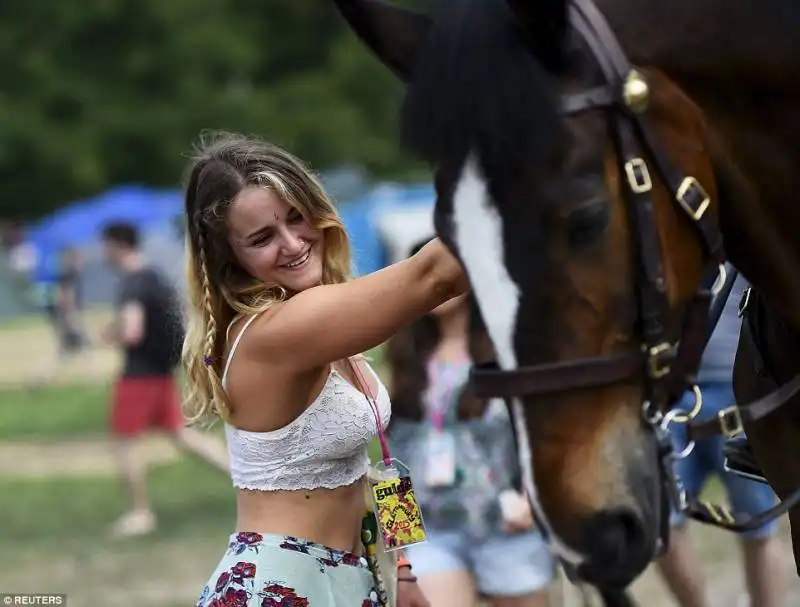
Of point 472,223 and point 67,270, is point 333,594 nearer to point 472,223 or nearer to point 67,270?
point 472,223

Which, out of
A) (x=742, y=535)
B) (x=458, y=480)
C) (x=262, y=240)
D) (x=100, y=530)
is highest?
(x=100, y=530)

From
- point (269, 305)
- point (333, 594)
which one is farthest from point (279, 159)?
point (333, 594)

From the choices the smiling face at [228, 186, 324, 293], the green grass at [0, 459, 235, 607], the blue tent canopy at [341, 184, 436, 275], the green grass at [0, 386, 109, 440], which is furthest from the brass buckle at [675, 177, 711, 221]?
the blue tent canopy at [341, 184, 436, 275]

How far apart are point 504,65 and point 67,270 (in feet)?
69.9

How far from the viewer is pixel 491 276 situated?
6.75ft

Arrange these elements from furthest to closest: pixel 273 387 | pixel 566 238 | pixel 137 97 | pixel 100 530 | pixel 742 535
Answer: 1. pixel 137 97
2. pixel 100 530
3. pixel 742 535
4. pixel 273 387
5. pixel 566 238

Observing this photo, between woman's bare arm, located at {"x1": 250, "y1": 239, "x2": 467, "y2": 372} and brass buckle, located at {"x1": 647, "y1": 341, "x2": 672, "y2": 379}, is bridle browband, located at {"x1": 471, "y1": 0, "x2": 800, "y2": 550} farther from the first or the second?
woman's bare arm, located at {"x1": 250, "y1": 239, "x2": 467, "y2": 372}

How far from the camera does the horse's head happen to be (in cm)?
205

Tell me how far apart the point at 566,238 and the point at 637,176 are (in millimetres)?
170

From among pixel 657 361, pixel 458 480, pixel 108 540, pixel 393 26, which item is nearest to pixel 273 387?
pixel 393 26

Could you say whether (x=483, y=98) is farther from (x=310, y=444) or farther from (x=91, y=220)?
(x=91, y=220)

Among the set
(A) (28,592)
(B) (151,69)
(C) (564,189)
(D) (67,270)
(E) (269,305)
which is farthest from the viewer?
(B) (151,69)

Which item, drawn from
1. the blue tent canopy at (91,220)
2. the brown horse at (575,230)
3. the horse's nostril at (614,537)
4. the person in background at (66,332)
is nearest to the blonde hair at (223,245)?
the brown horse at (575,230)

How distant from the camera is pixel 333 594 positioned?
3.06 metres
